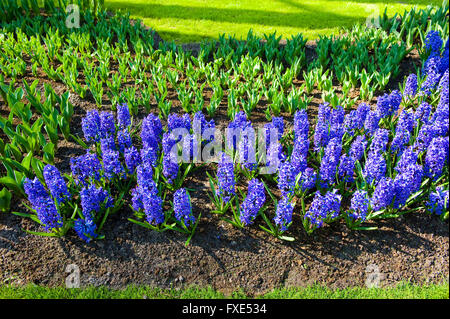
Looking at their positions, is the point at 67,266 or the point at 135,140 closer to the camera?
the point at 67,266

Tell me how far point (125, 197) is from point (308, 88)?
2.75 metres

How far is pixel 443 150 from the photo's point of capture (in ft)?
11.1

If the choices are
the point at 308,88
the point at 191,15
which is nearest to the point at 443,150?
the point at 308,88

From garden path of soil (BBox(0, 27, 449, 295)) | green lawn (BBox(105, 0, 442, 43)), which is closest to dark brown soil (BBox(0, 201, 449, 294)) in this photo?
garden path of soil (BBox(0, 27, 449, 295))

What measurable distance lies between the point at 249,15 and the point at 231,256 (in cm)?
569

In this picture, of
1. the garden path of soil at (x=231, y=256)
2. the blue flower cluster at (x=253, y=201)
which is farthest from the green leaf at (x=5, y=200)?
the blue flower cluster at (x=253, y=201)

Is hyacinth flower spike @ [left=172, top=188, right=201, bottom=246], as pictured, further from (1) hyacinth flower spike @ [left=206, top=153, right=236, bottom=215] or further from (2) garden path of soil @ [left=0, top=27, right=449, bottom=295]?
(1) hyacinth flower spike @ [left=206, top=153, right=236, bottom=215]

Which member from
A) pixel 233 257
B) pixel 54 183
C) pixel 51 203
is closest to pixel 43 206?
pixel 51 203

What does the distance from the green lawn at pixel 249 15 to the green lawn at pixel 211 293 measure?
482 centimetres

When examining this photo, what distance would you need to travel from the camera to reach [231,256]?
3.23 m

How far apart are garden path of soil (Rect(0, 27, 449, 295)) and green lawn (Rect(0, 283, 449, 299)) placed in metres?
0.06

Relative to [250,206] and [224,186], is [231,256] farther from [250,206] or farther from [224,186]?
[224,186]

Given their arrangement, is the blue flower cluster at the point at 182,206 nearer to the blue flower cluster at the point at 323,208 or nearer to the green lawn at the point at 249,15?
the blue flower cluster at the point at 323,208

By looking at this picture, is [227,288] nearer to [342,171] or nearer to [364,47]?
[342,171]
